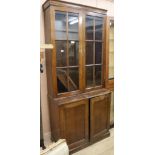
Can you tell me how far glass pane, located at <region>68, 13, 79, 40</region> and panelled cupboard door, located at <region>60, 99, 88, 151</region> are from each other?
0.88m

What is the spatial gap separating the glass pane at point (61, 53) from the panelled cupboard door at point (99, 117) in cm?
68

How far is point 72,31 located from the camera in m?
2.22

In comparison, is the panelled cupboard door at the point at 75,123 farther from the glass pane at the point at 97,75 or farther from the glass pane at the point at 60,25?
the glass pane at the point at 60,25

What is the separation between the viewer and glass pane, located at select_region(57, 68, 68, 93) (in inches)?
86.8

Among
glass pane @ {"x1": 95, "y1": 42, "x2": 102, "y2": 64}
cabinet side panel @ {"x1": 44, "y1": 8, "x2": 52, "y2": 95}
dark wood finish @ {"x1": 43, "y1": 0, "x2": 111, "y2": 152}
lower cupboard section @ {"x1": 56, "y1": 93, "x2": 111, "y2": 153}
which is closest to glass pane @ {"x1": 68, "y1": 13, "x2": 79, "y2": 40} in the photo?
dark wood finish @ {"x1": 43, "y1": 0, "x2": 111, "y2": 152}

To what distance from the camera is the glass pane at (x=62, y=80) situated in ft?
→ 7.23

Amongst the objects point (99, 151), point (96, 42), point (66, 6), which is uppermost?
point (66, 6)

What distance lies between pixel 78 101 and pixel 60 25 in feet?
3.35

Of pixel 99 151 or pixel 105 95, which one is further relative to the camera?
pixel 105 95
